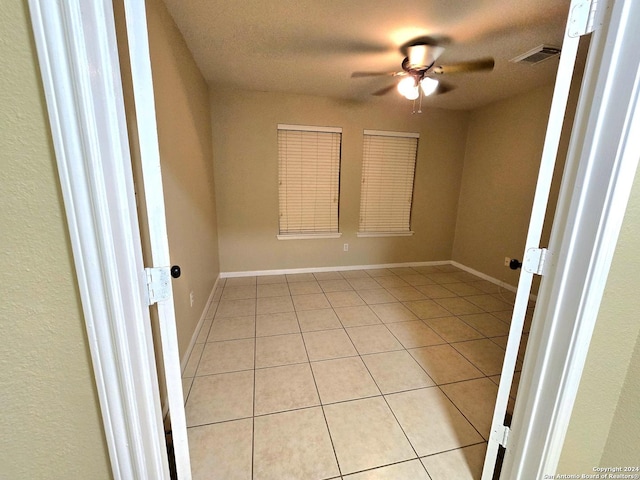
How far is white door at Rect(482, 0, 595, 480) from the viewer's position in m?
0.71

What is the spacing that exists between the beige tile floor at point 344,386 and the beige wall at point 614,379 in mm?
556

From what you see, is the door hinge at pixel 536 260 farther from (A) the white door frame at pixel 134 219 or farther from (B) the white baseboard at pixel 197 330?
(B) the white baseboard at pixel 197 330

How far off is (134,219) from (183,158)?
1.56m

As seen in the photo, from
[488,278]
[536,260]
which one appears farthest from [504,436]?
[488,278]

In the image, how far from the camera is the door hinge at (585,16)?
0.67 meters

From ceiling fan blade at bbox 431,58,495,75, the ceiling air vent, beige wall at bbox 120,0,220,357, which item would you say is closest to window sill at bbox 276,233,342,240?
beige wall at bbox 120,0,220,357

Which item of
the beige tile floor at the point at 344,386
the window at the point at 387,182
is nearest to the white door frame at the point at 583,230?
the beige tile floor at the point at 344,386

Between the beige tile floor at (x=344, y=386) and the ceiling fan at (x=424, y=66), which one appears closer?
the beige tile floor at (x=344, y=386)

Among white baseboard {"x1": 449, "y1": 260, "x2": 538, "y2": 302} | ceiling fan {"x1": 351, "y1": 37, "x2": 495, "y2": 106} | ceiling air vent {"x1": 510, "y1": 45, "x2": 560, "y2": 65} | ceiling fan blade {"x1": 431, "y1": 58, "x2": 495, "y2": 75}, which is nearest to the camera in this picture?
ceiling fan blade {"x1": 431, "y1": 58, "x2": 495, "y2": 75}

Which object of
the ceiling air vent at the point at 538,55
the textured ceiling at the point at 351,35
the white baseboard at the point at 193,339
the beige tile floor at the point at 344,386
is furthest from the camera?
the ceiling air vent at the point at 538,55

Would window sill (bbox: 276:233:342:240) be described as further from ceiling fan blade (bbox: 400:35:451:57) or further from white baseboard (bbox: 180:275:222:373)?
ceiling fan blade (bbox: 400:35:451:57)

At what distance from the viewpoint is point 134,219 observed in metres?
0.67

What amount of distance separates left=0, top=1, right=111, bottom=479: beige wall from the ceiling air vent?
121 inches

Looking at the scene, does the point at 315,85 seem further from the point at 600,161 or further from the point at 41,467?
the point at 41,467
